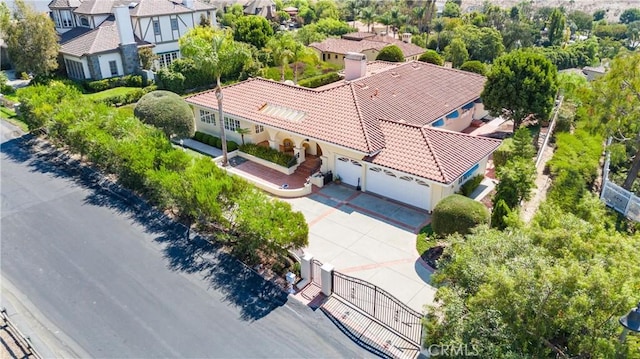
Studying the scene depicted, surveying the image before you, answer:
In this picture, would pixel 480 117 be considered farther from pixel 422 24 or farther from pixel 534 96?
pixel 422 24

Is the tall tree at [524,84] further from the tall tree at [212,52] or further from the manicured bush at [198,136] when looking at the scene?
the manicured bush at [198,136]

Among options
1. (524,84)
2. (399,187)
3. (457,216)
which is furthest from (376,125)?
(524,84)

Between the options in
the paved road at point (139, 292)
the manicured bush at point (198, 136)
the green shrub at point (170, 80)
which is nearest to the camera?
the paved road at point (139, 292)

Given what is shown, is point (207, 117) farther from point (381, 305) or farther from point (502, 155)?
point (381, 305)

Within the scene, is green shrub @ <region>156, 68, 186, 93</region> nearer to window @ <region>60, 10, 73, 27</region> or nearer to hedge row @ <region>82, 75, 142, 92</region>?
hedge row @ <region>82, 75, 142, 92</region>

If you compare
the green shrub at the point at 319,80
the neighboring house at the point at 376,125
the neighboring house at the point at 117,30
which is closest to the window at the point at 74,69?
the neighboring house at the point at 117,30

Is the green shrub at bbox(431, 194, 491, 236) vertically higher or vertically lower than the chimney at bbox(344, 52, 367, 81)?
lower

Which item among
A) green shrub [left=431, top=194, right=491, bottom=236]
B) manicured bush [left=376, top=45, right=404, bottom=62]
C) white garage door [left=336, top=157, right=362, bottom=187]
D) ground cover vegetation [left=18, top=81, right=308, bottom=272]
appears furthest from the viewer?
manicured bush [left=376, top=45, right=404, bottom=62]

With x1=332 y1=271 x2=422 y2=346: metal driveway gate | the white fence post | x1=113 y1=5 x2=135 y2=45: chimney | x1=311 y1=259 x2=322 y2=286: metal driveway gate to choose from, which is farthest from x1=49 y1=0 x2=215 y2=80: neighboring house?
x1=332 y1=271 x2=422 y2=346: metal driveway gate
